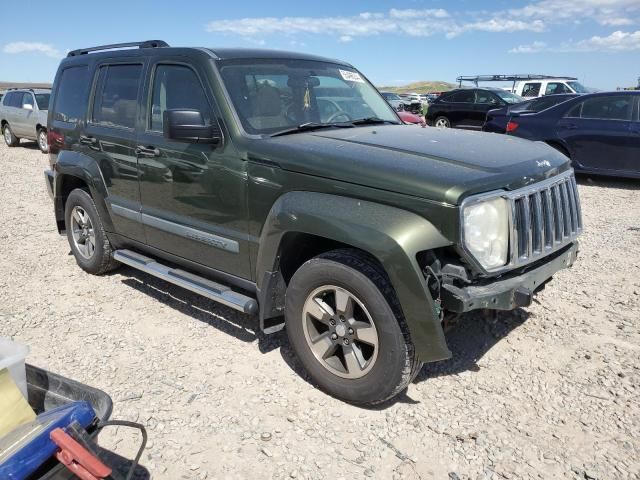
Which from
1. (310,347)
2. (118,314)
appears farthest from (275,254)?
(118,314)

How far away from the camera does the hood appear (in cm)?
277

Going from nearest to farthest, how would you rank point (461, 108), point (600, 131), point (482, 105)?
point (600, 131) → point (482, 105) → point (461, 108)

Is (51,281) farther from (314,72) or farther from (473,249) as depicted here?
(473,249)

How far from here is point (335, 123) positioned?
→ 3.95 m

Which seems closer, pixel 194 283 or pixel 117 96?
pixel 194 283

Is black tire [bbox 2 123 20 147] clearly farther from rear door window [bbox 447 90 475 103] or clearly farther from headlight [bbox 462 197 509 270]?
headlight [bbox 462 197 509 270]

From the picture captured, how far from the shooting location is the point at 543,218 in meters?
3.17

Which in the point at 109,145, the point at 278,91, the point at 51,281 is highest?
the point at 278,91

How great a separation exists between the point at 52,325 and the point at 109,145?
5.11 ft

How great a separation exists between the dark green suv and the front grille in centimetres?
1

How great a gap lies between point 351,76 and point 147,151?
183cm

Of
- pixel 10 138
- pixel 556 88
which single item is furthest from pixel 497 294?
pixel 10 138

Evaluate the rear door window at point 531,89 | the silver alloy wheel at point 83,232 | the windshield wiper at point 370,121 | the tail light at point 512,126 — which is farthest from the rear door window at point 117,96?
the rear door window at point 531,89

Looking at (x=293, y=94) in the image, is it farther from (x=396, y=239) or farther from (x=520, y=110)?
(x=520, y=110)
